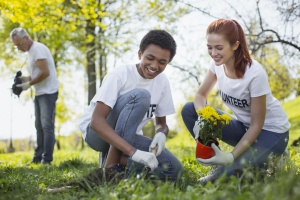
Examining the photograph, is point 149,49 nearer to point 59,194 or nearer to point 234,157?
point 234,157

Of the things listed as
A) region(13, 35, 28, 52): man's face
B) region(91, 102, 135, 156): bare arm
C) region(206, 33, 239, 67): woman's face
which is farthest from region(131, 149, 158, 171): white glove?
region(13, 35, 28, 52): man's face

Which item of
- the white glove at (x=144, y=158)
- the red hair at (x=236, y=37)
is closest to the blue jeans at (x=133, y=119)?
the white glove at (x=144, y=158)

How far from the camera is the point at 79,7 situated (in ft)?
32.9

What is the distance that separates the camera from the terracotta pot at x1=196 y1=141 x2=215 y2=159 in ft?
9.80

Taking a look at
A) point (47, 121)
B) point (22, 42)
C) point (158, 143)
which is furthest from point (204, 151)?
point (22, 42)

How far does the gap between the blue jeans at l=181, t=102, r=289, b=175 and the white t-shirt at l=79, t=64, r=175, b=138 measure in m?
0.20

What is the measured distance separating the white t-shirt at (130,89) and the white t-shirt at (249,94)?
1.51ft

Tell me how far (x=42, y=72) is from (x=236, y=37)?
3123 mm

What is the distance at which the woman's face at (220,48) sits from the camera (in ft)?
10.1

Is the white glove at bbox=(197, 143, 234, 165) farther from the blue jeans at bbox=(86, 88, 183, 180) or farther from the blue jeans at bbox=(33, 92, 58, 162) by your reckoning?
the blue jeans at bbox=(33, 92, 58, 162)

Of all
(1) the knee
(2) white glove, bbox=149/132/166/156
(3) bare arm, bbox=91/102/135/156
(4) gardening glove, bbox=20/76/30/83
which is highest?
(1) the knee

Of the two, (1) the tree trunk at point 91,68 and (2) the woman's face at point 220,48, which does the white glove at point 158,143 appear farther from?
(1) the tree trunk at point 91,68

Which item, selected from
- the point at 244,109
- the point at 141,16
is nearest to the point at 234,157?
the point at 244,109

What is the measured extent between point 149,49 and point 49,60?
289 cm
